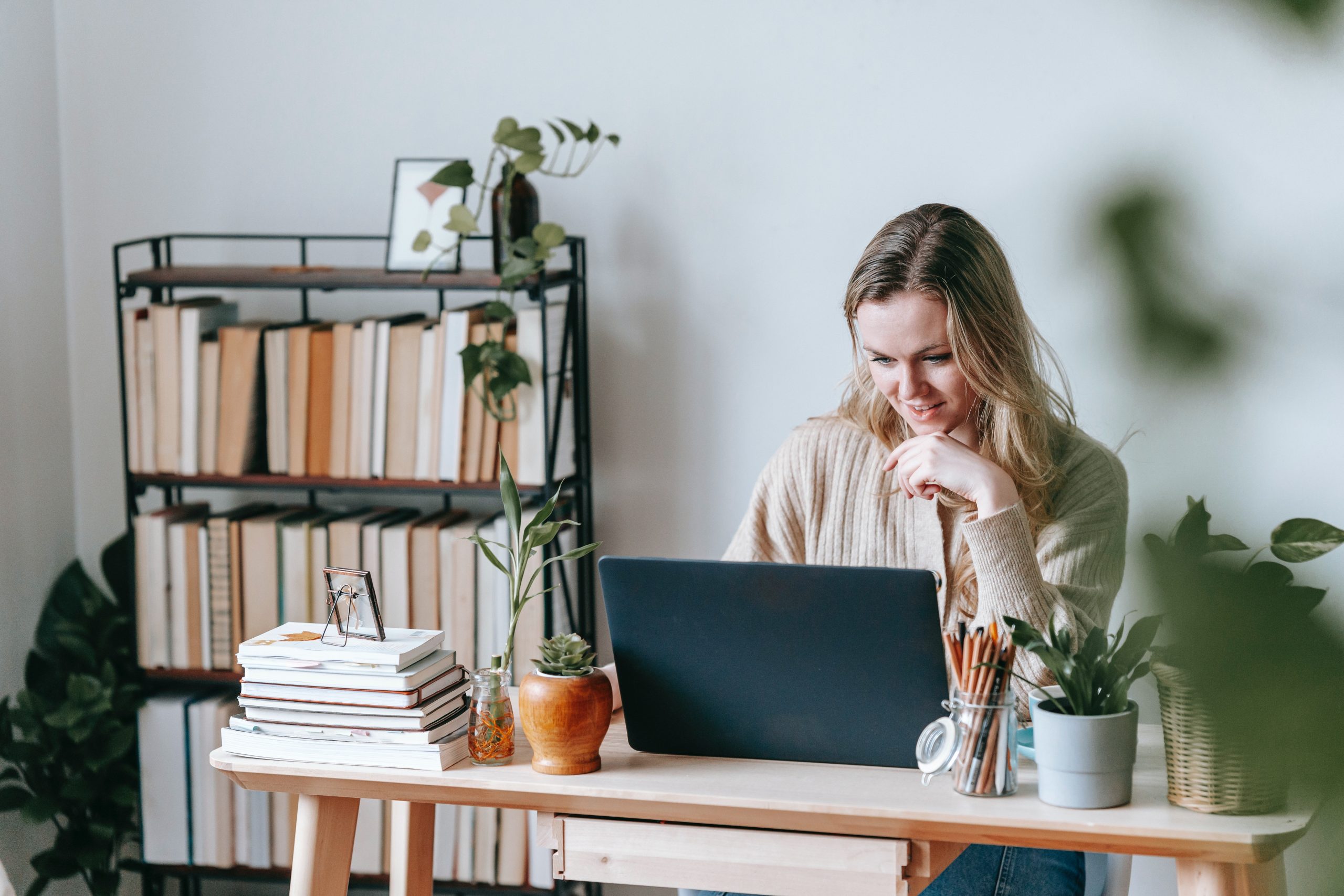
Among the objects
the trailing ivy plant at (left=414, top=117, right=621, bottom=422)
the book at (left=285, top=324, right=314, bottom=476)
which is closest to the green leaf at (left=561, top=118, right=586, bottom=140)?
the trailing ivy plant at (left=414, top=117, right=621, bottom=422)

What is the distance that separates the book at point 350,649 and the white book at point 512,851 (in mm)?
1142

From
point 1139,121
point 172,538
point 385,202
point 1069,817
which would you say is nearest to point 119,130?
point 385,202

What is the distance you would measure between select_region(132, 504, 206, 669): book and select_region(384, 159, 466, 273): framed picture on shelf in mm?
697

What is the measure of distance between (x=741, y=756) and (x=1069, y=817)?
0.33 metres

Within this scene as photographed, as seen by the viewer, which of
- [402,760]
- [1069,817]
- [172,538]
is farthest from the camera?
[172,538]

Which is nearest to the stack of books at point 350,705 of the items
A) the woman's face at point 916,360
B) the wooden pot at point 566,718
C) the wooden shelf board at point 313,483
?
the wooden pot at point 566,718

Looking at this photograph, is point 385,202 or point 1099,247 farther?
point 385,202

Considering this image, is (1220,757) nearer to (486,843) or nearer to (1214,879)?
(1214,879)

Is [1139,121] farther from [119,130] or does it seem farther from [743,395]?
[119,130]

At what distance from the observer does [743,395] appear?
2484 mm

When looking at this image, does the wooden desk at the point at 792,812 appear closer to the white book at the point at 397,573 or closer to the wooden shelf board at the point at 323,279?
the white book at the point at 397,573

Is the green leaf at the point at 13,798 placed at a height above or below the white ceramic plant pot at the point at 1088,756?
below

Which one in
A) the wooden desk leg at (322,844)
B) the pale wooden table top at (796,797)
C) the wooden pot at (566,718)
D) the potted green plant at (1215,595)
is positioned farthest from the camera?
the wooden desk leg at (322,844)

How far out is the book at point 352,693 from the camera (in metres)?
1.28
